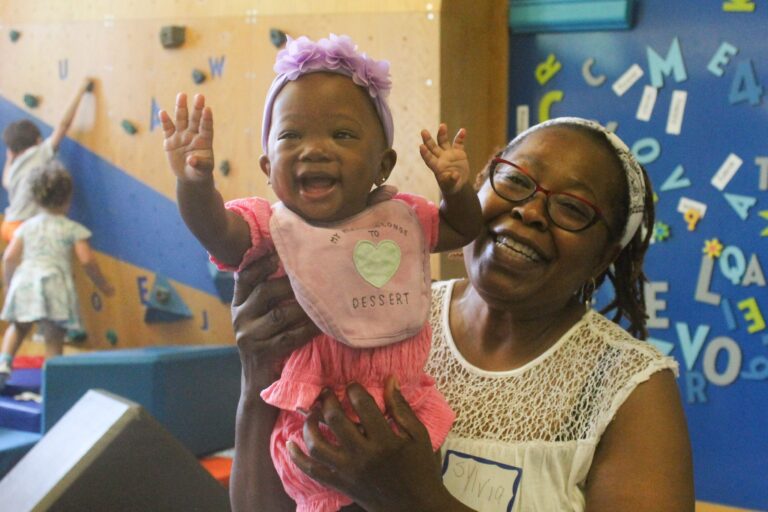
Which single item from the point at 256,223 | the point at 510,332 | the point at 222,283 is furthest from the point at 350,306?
the point at 222,283

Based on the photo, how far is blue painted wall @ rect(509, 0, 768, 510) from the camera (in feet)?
13.0

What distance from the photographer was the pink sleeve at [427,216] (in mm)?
1627

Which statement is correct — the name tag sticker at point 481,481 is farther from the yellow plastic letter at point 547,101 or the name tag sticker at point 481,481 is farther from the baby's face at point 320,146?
the yellow plastic letter at point 547,101

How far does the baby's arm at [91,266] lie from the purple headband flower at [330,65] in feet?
12.8

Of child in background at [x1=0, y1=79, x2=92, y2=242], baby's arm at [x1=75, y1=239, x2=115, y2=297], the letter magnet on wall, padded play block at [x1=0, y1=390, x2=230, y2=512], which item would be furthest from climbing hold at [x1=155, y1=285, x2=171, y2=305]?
padded play block at [x1=0, y1=390, x2=230, y2=512]

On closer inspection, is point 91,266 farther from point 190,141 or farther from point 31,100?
point 190,141

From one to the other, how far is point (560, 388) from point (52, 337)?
4008mm

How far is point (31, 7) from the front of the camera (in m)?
5.26

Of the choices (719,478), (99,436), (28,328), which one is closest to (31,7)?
(28,328)

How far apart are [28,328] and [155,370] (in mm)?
1824

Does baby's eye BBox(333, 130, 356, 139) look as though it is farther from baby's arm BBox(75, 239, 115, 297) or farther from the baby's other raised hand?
baby's arm BBox(75, 239, 115, 297)

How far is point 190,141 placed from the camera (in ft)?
4.44

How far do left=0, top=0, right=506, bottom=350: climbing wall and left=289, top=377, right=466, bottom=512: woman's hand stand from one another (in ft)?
8.71

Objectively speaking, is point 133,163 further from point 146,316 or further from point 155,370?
point 155,370
